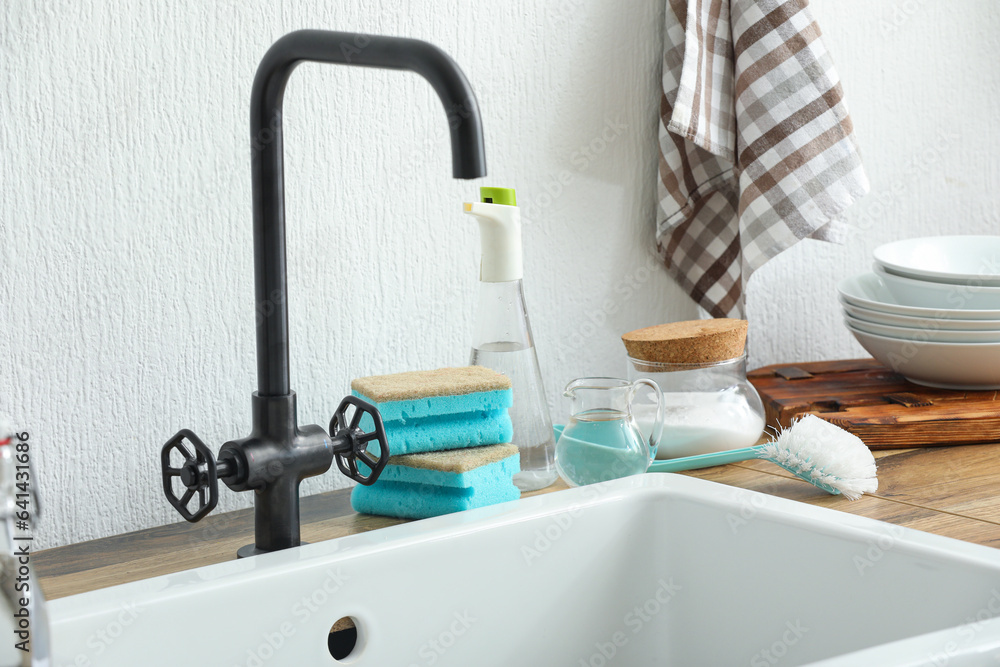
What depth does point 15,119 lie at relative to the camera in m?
0.68

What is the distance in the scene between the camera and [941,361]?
1.02 metres

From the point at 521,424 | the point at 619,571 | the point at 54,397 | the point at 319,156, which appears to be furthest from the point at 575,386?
the point at 54,397

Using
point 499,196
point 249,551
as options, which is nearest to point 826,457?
point 499,196

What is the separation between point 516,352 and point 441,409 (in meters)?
0.13

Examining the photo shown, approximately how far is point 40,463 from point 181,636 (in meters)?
0.27

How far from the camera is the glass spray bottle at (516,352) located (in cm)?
80

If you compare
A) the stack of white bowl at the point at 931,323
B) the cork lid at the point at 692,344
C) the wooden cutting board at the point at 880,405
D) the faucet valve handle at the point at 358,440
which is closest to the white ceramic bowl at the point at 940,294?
the stack of white bowl at the point at 931,323

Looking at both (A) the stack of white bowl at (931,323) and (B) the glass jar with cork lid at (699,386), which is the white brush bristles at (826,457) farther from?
(A) the stack of white bowl at (931,323)

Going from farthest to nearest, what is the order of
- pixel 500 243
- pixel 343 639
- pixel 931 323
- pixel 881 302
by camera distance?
pixel 881 302, pixel 931 323, pixel 500 243, pixel 343 639

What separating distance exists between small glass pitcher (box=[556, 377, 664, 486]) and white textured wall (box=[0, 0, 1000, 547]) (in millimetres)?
194

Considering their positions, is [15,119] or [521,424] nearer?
[15,119]

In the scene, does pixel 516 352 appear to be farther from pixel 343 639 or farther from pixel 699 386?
pixel 343 639

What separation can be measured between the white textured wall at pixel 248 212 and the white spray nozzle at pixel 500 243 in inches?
4.7

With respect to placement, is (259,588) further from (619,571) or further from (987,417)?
(987,417)
